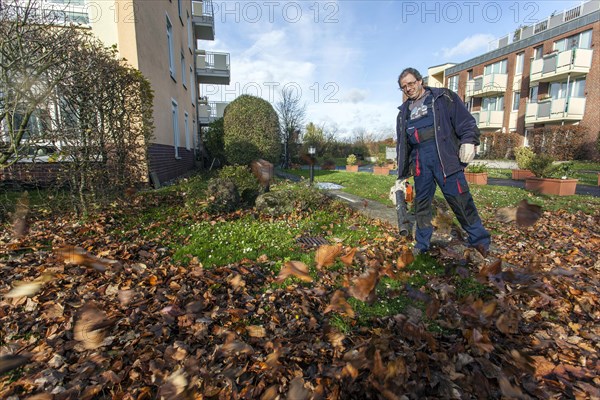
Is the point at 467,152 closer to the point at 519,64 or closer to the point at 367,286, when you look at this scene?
the point at 367,286

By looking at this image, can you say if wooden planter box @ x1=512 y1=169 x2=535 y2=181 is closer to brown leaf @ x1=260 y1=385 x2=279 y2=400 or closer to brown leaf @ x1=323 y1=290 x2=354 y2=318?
brown leaf @ x1=323 y1=290 x2=354 y2=318

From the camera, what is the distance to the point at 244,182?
6.41 m

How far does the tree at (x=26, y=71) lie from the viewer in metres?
3.72

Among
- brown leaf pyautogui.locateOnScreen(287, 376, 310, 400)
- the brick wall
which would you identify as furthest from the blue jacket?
the brick wall

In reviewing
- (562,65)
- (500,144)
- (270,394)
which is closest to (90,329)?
(270,394)

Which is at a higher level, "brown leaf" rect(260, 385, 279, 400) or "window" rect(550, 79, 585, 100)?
"window" rect(550, 79, 585, 100)

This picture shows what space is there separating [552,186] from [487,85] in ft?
72.4

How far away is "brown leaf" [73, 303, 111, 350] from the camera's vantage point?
181 cm

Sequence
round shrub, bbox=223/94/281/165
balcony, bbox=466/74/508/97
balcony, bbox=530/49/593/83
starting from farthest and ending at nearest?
balcony, bbox=466/74/508/97 < balcony, bbox=530/49/593/83 < round shrub, bbox=223/94/281/165

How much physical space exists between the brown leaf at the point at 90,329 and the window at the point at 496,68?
103 feet

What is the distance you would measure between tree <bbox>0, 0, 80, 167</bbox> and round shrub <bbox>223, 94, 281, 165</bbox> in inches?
241

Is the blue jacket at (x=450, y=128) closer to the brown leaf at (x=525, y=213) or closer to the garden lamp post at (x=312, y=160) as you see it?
the brown leaf at (x=525, y=213)

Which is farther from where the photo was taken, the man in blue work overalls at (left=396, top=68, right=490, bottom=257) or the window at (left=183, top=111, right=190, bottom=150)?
the window at (left=183, top=111, right=190, bottom=150)

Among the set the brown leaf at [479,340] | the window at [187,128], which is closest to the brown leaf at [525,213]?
the brown leaf at [479,340]
